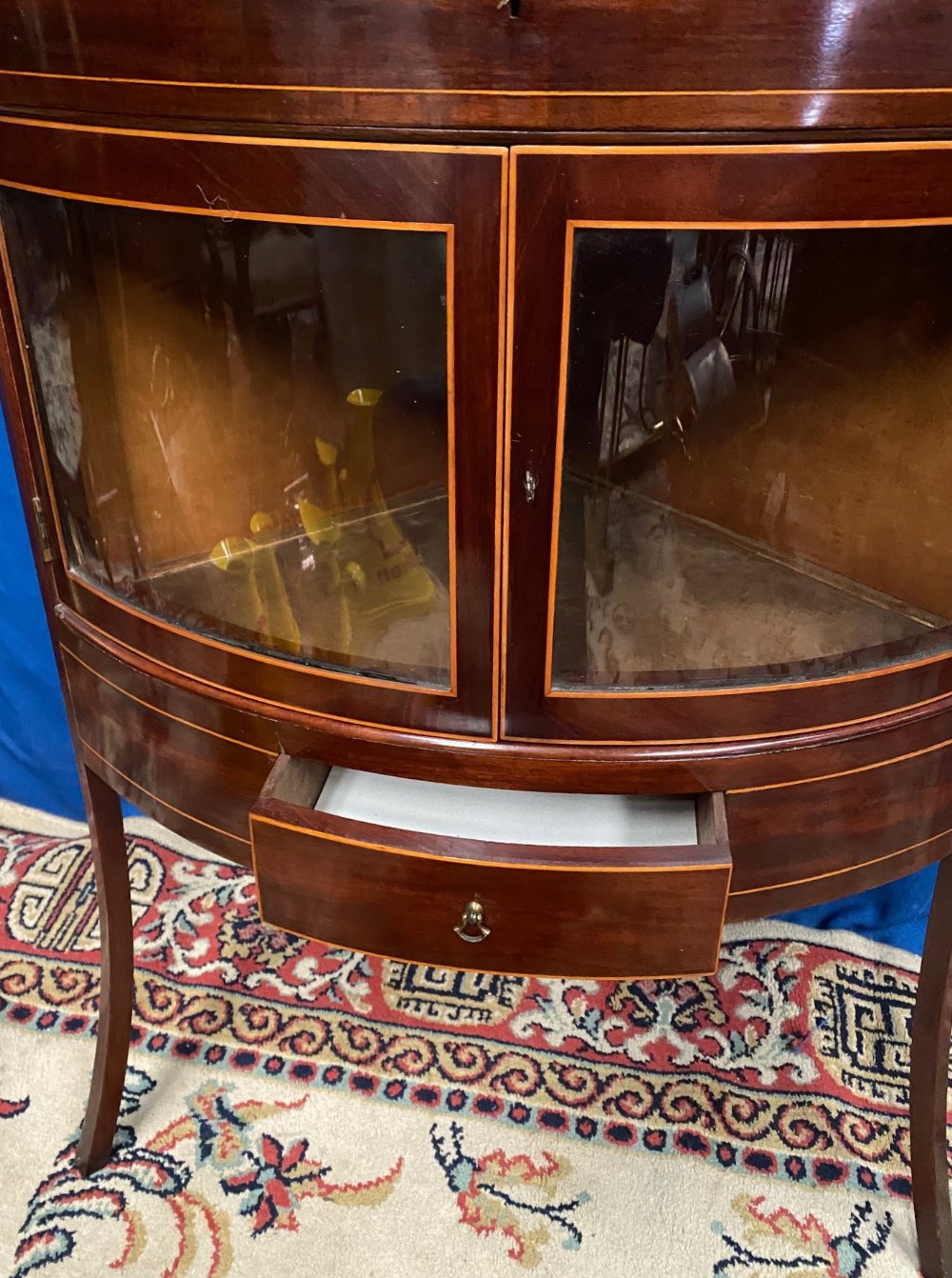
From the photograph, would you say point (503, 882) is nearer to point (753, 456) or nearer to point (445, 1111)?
point (753, 456)

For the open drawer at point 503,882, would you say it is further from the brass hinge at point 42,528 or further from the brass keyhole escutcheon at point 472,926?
the brass hinge at point 42,528

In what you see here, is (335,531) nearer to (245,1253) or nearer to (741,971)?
(245,1253)

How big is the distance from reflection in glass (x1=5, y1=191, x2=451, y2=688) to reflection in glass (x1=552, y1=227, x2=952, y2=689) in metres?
0.08

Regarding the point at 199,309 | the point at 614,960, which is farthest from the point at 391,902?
the point at 199,309

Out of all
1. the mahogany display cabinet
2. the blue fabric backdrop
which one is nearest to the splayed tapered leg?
the mahogany display cabinet

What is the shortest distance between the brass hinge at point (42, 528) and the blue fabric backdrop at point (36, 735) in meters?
0.41

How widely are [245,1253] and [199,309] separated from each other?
72cm

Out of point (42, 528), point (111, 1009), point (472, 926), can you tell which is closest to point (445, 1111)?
point (111, 1009)

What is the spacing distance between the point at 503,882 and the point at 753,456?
28cm

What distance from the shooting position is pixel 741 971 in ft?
3.63

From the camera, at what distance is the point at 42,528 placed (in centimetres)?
73

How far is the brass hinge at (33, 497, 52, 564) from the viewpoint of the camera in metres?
0.73

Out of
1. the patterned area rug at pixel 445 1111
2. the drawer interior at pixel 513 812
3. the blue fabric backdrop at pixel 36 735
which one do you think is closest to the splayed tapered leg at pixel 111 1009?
the patterned area rug at pixel 445 1111

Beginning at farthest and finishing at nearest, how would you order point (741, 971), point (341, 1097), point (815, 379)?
point (741, 971)
point (341, 1097)
point (815, 379)
